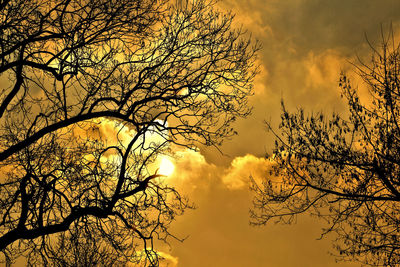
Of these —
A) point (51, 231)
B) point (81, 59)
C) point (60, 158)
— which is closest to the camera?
point (51, 231)

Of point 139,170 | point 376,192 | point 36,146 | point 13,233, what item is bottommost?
point 13,233

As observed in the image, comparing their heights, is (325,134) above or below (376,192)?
above

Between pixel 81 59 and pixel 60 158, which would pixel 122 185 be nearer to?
pixel 60 158

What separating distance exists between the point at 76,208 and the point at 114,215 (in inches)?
39.4

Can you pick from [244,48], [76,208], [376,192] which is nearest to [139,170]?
[76,208]

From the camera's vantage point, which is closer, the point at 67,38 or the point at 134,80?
the point at 67,38

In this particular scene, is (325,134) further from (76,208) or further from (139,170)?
(76,208)

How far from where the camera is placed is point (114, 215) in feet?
35.0

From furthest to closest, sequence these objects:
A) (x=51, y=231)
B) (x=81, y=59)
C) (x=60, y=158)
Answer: (x=60, y=158) < (x=81, y=59) < (x=51, y=231)

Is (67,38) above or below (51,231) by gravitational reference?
above

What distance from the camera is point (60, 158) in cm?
1175

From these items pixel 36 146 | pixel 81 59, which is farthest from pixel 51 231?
pixel 81 59

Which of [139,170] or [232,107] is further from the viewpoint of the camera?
[232,107]

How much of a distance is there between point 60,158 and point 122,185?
2.25 metres
